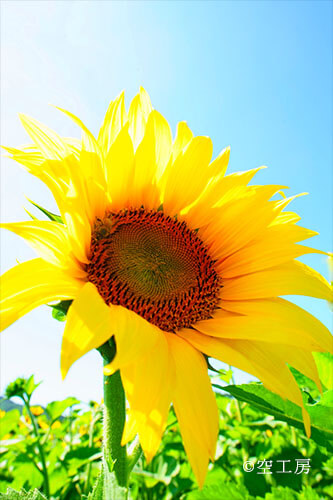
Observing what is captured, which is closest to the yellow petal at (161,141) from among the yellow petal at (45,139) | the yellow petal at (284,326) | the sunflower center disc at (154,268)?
the sunflower center disc at (154,268)

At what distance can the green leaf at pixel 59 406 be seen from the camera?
3.03m

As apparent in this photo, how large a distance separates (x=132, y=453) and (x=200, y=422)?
309mm

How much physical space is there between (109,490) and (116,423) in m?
0.16

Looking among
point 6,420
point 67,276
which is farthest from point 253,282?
point 6,420

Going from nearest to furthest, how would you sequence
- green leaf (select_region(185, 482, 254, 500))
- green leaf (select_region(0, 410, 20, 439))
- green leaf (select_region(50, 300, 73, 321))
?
green leaf (select_region(50, 300, 73, 321)) < green leaf (select_region(185, 482, 254, 500)) < green leaf (select_region(0, 410, 20, 439))

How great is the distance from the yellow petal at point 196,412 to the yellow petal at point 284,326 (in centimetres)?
21

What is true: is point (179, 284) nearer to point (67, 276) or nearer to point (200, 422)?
point (67, 276)

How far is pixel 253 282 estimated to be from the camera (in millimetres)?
1497

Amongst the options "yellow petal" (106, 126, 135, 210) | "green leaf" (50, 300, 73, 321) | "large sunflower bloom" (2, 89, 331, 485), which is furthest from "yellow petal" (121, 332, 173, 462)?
"yellow petal" (106, 126, 135, 210)

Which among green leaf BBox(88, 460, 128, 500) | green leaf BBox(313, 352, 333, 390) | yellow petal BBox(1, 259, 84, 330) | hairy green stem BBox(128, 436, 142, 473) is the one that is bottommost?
green leaf BBox(88, 460, 128, 500)

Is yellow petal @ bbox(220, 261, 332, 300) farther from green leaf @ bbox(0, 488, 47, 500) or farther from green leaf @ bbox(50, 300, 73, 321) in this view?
green leaf @ bbox(0, 488, 47, 500)

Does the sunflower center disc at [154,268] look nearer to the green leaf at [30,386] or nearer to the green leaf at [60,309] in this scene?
the green leaf at [60,309]

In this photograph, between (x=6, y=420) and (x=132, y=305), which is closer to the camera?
(x=132, y=305)

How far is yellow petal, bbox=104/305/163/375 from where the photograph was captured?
889mm
